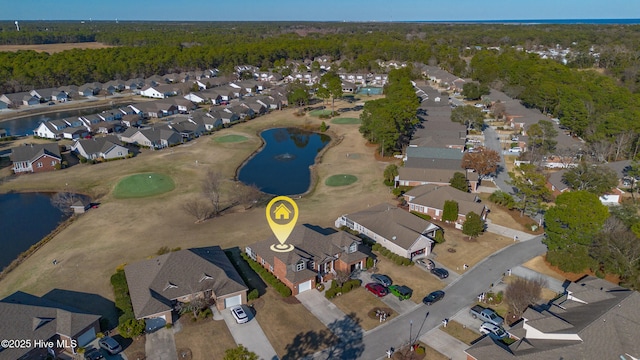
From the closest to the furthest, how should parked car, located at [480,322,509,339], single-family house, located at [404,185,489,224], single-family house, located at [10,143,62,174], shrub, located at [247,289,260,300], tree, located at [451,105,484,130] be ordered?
parked car, located at [480,322,509,339] → shrub, located at [247,289,260,300] → single-family house, located at [404,185,489,224] → single-family house, located at [10,143,62,174] → tree, located at [451,105,484,130]

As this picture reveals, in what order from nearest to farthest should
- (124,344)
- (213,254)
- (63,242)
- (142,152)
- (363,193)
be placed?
(124,344) < (213,254) < (63,242) < (363,193) < (142,152)

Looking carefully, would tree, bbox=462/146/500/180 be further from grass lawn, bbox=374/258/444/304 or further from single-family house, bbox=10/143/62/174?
single-family house, bbox=10/143/62/174

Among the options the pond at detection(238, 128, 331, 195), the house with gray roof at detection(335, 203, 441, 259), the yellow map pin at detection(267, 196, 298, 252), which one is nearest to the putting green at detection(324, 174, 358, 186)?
the pond at detection(238, 128, 331, 195)

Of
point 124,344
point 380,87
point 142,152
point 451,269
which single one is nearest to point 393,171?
point 451,269

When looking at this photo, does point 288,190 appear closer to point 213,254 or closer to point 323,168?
point 323,168

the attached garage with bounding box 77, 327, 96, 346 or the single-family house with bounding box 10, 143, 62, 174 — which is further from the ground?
the single-family house with bounding box 10, 143, 62, 174

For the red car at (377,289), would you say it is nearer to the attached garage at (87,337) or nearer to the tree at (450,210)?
the tree at (450,210)

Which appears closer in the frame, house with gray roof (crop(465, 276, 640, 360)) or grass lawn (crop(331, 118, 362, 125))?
house with gray roof (crop(465, 276, 640, 360))
